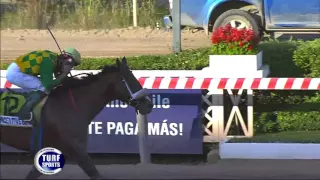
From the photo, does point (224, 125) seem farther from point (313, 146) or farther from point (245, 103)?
point (313, 146)

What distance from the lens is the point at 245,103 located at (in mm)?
9156

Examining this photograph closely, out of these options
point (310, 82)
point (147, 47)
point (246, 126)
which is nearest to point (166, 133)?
point (246, 126)

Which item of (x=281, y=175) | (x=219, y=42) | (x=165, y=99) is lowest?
(x=281, y=175)

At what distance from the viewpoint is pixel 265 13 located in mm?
14227

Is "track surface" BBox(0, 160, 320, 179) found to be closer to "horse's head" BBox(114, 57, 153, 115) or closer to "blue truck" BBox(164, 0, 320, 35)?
"horse's head" BBox(114, 57, 153, 115)

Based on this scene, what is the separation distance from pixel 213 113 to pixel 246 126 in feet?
1.55

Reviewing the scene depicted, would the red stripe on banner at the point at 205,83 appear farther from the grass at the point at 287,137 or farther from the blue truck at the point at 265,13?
the blue truck at the point at 265,13

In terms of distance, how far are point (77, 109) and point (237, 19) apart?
798cm

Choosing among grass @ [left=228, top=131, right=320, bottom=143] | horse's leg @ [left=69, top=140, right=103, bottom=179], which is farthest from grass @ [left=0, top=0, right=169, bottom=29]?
horse's leg @ [left=69, top=140, right=103, bottom=179]

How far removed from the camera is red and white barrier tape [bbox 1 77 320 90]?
8352mm

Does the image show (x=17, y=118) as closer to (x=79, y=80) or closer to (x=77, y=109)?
(x=77, y=109)

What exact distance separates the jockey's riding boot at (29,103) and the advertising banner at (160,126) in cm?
233

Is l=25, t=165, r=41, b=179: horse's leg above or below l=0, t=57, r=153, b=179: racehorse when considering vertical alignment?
below

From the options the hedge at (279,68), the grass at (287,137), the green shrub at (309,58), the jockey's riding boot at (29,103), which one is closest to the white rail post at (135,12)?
the hedge at (279,68)
